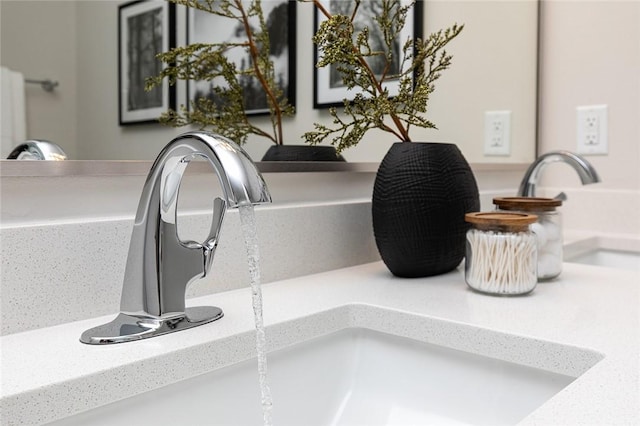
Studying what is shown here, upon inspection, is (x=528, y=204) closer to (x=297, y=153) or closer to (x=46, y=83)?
(x=297, y=153)

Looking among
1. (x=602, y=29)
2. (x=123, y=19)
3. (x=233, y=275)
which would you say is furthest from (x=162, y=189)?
(x=602, y=29)

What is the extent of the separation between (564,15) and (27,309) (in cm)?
141

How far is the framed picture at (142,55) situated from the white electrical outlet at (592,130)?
1.03m

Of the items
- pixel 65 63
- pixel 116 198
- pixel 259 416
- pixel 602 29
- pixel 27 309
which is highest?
pixel 602 29

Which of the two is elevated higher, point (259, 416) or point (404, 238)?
point (404, 238)

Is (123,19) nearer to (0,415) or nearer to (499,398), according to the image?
(0,415)

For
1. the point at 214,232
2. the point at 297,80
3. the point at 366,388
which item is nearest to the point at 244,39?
the point at 297,80

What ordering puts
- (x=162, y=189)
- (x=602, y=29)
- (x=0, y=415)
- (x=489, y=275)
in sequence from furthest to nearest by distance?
(x=602, y=29) → (x=489, y=275) → (x=162, y=189) → (x=0, y=415)

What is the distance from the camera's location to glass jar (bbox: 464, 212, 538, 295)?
2.63 ft

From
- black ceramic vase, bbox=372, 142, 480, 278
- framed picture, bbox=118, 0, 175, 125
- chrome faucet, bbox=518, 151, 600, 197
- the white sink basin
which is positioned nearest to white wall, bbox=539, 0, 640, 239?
chrome faucet, bbox=518, 151, 600, 197

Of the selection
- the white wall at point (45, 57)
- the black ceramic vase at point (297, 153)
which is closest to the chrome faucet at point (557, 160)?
the black ceramic vase at point (297, 153)

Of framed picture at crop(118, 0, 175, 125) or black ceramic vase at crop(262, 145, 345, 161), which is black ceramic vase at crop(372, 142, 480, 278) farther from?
framed picture at crop(118, 0, 175, 125)

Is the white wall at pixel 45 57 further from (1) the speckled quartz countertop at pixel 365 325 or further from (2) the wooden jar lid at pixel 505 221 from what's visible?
(2) the wooden jar lid at pixel 505 221

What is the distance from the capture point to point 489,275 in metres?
0.82
